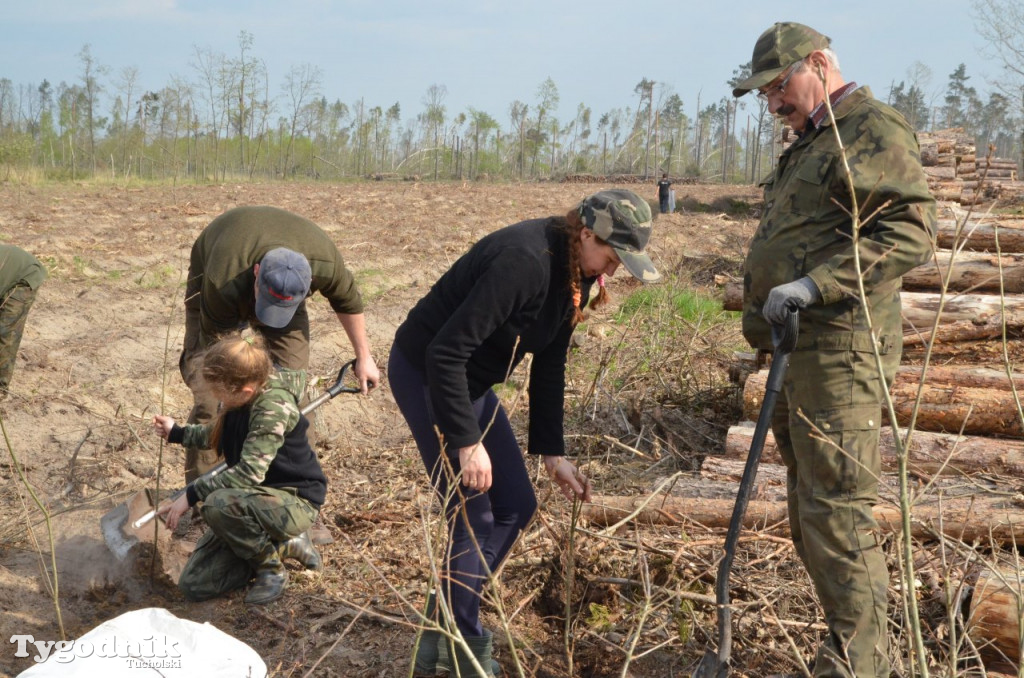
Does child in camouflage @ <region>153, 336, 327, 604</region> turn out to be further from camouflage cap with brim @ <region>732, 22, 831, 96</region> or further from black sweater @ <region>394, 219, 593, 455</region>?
camouflage cap with brim @ <region>732, 22, 831, 96</region>

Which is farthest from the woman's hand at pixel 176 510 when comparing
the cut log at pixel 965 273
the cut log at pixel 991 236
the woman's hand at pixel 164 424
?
the cut log at pixel 991 236

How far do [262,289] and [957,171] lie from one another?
1622cm

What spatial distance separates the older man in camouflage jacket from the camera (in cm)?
246

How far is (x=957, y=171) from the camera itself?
16.3 m

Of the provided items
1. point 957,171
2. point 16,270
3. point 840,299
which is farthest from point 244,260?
point 957,171

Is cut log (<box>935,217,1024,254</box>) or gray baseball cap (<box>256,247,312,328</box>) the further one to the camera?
cut log (<box>935,217,1024,254</box>)

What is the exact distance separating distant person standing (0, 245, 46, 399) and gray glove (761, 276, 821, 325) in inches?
190

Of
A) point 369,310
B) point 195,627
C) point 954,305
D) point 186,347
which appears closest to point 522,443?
point 186,347

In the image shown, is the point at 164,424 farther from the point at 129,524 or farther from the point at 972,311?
the point at 972,311

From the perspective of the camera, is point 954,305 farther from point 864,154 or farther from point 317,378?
point 317,378

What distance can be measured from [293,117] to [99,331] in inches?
1093

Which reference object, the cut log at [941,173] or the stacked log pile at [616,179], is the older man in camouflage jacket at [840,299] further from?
the stacked log pile at [616,179]

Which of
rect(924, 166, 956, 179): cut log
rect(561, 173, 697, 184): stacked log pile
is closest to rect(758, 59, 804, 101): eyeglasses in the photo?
rect(924, 166, 956, 179): cut log

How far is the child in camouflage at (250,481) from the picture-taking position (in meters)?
3.30
